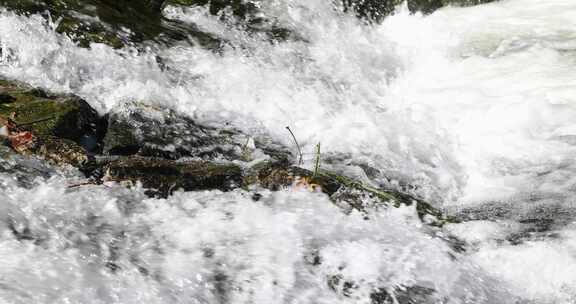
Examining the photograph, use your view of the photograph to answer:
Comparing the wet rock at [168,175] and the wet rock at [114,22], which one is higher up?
the wet rock at [114,22]

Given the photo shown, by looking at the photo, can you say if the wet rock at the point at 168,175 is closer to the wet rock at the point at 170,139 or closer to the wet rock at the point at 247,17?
the wet rock at the point at 170,139

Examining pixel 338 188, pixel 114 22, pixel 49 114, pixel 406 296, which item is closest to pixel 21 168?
pixel 49 114

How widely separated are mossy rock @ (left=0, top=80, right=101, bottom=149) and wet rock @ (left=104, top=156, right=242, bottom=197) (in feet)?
1.77

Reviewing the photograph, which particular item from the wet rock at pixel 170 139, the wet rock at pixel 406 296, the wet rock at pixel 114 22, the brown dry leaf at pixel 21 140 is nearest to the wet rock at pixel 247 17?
the wet rock at pixel 114 22

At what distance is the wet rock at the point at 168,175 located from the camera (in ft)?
11.6

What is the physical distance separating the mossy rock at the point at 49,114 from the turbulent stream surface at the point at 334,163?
0.39 meters

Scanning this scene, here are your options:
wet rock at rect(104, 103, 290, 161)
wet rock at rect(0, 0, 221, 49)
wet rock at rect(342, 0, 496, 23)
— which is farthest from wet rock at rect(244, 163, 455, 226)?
wet rock at rect(342, 0, 496, 23)

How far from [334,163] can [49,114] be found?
209 centimetres

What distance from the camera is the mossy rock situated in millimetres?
3904

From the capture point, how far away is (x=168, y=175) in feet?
11.9

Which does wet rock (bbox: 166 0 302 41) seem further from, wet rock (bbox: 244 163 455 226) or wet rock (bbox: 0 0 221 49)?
wet rock (bbox: 244 163 455 226)

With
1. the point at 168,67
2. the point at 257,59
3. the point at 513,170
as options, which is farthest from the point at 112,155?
the point at 513,170

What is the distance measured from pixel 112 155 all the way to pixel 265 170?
1144mm

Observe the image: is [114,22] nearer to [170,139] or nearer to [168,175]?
[170,139]
